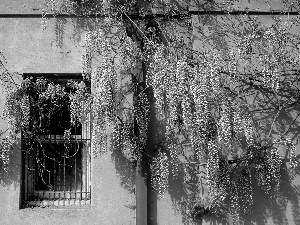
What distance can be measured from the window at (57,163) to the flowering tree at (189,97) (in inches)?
8.7

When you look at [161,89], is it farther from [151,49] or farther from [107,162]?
[107,162]

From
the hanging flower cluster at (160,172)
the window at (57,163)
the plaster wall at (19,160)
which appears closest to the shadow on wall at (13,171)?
the plaster wall at (19,160)

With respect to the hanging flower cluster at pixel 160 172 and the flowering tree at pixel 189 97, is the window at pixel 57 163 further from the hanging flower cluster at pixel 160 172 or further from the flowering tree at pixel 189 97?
the hanging flower cluster at pixel 160 172

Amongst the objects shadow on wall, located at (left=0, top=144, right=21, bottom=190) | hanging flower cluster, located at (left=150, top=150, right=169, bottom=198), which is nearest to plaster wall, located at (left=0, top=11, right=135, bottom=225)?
shadow on wall, located at (left=0, top=144, right=21, bottom=190)

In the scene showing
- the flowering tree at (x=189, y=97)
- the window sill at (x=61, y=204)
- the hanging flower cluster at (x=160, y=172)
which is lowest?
Result: the window sill at (x=61, y=204)

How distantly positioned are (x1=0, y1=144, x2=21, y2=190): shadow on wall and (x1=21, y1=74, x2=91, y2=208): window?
111 millimetres

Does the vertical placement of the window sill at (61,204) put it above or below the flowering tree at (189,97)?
below

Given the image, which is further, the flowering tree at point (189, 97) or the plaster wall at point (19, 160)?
the plaster wall at point (19, 160)

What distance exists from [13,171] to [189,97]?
7.22ft

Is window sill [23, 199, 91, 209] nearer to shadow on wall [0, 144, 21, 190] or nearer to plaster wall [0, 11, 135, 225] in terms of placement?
plaster wall [0, 11, 135, 225]

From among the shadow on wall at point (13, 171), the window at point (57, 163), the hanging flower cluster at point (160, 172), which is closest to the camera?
the hanging flower cluster at point (160, 172)

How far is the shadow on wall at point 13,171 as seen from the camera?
548 centimetres

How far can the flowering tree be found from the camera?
526 centimetres

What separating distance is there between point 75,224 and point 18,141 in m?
1.17
